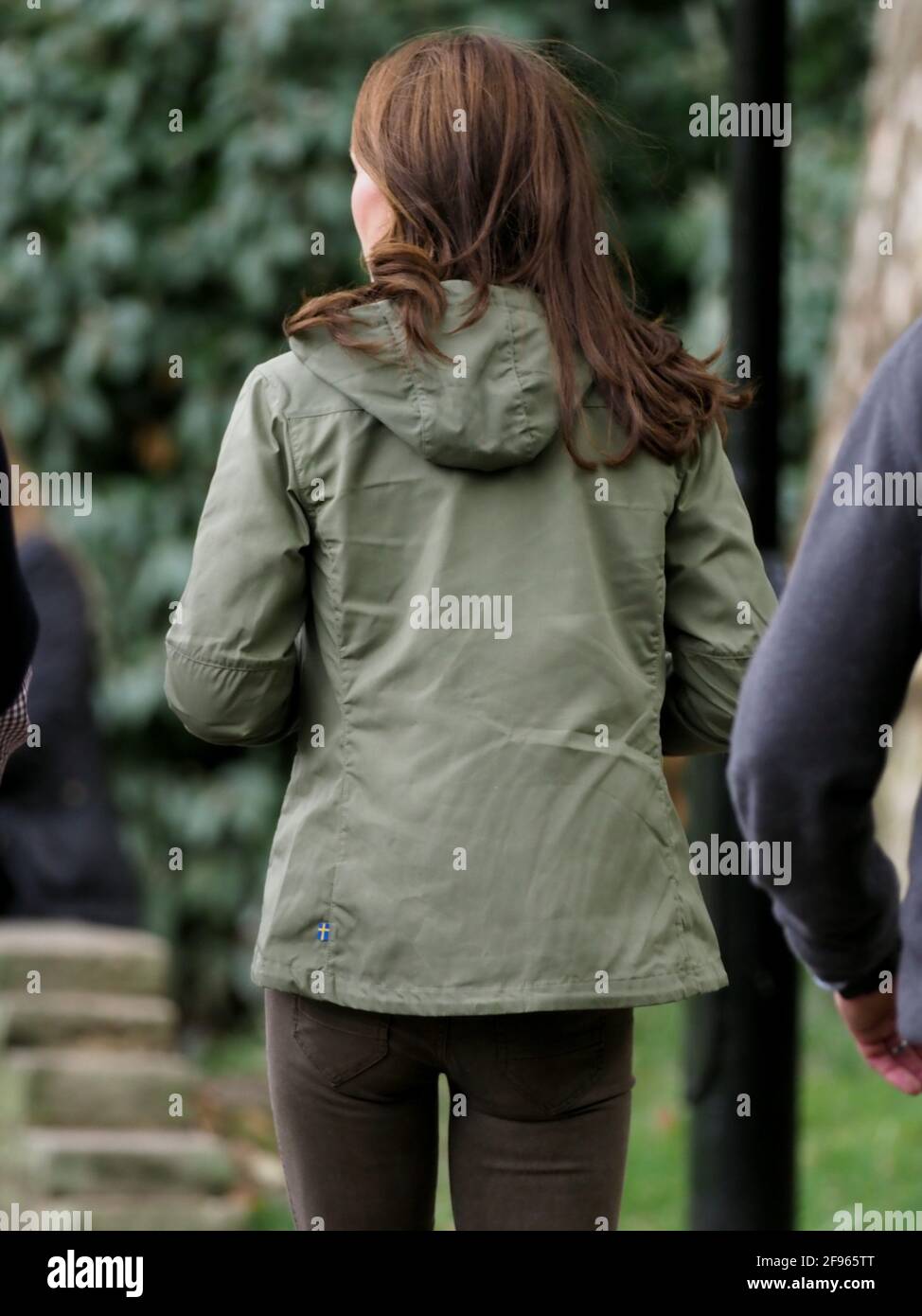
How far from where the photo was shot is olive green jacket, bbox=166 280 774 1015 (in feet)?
6.40

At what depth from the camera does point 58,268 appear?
576cm

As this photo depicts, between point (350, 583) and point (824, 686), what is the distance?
0.63m

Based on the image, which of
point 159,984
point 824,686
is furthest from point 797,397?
point 824,686

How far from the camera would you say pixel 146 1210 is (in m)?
3.94

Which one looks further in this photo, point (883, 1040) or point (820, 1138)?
point (820, 1138)

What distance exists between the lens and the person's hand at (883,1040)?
1.81 m

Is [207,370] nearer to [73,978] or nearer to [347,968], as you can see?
[73,978]

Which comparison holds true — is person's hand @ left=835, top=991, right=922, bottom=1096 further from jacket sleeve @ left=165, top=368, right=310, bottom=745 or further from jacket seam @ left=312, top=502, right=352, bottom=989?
jacket sleeve @ left=165, top=368, right=310, bottom=745
